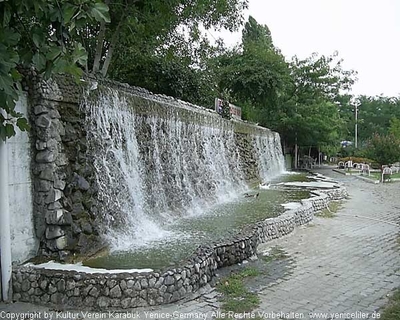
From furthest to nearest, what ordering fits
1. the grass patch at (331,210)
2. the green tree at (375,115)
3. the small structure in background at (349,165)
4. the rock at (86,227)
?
1. the green tree at (375,115)
2. the small structure in background at (349,165)
3. the grass patch at (331,210)
4. the rock at (86,227)

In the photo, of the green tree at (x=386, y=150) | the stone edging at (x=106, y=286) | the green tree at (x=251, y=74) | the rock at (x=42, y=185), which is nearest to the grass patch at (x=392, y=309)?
the stone edging at (x=106, y=286)

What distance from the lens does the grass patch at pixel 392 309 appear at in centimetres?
404

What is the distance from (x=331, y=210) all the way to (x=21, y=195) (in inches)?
329

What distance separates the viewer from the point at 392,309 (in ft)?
13.9

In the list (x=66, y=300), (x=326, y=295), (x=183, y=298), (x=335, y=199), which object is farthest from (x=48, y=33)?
(x=335, y=199)

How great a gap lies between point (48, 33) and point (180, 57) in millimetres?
13384

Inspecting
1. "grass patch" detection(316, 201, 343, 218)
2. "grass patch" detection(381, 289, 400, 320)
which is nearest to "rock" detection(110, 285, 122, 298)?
"grass patch" detection(381, 289, 400, 320)

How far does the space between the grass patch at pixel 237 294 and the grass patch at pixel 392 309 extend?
1.21m

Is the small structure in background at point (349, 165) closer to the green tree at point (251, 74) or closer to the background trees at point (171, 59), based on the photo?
the background trees at point (171, 59)

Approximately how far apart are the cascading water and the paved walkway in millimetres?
1945

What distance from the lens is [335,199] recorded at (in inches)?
531

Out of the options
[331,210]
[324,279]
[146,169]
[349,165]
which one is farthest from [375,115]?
[324,279]

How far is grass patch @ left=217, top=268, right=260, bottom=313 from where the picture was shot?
4379 millimetres

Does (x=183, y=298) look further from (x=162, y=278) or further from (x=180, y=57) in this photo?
(x=180, y=57)
